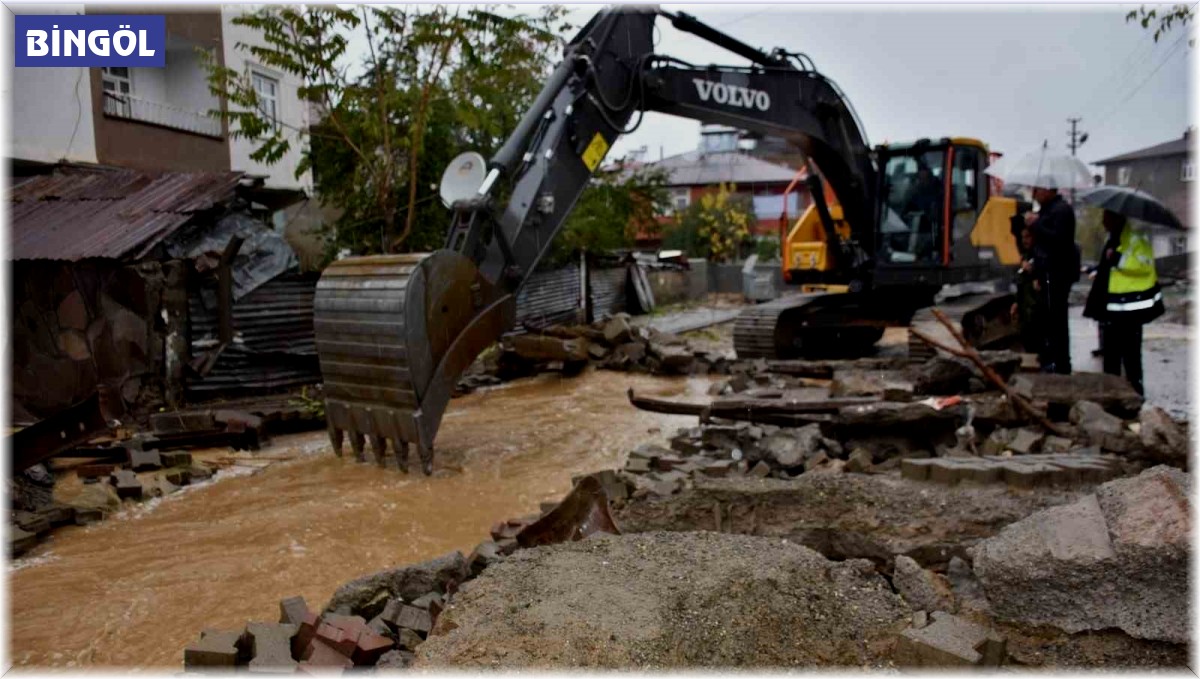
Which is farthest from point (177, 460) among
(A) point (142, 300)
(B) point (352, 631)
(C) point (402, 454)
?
(B) point (352, 631)

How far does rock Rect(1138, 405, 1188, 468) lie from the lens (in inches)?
217

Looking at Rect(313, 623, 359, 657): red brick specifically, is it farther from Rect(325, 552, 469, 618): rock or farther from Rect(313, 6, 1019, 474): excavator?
Rect(313, 6, 1019, 474): excavator

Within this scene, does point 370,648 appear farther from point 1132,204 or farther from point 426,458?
point 1132,204

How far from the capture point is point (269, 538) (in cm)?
554

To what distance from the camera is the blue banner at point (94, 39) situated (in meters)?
5.85

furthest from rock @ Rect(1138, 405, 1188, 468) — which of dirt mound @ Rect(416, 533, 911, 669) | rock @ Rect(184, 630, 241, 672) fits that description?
rock @ Rect(184, 630, 241, 672)

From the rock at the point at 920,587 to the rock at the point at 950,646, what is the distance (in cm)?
39

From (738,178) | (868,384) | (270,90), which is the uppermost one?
(738,178)

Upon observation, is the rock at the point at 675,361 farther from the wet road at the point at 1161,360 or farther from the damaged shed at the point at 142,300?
the damaged shed at the point at 142,300

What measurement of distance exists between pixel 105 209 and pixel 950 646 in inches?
383

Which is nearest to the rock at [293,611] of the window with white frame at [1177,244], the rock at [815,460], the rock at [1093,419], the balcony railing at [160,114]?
the rock at [815,460]

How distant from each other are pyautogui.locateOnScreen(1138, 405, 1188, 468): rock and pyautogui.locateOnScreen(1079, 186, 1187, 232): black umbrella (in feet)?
8.18

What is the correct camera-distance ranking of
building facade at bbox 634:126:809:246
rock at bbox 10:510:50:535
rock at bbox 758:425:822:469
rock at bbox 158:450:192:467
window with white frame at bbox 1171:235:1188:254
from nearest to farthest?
rock at bbox 10:510:50:535 → rock at bbox 758:425:822:469 → rock at bbox 158:450:192:467 → window with white frame at bbox 1171:235:1188:254 → building facade at bbox 634:126:809:246

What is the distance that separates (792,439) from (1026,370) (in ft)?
10.1
